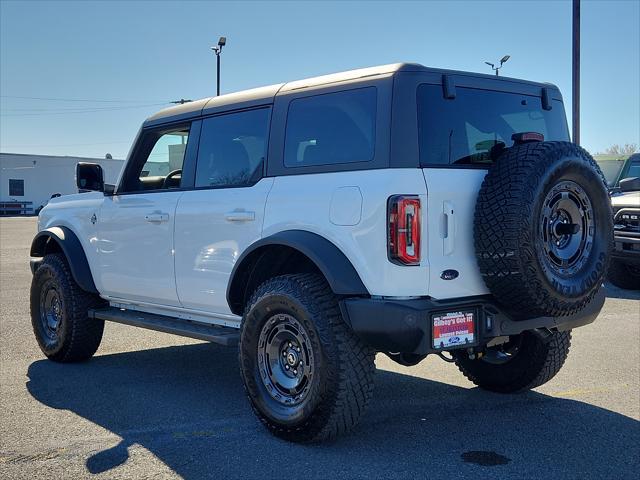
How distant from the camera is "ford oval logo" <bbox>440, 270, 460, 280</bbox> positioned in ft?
13.1

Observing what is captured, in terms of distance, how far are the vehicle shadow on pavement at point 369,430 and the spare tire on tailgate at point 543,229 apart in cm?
83

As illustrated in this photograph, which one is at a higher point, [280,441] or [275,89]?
[275,89]

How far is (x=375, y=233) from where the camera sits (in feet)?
12.9

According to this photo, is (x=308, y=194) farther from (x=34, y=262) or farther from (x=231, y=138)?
(x=34, y=262)

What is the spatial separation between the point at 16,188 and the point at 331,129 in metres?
61.5

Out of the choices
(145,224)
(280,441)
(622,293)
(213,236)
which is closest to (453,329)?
(280,441)

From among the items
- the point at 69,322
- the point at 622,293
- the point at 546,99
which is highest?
the point at 546,99

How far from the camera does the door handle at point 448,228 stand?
4.00 metres

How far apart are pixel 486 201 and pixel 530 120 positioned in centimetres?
118

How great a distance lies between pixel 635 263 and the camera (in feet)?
35.0

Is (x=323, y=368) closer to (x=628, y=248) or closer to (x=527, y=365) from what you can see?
(x=527, y=365)

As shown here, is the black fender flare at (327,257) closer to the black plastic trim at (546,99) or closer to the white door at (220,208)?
the white door at (220,208)

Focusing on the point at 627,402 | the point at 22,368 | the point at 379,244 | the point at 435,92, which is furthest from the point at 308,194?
the point at 22,368

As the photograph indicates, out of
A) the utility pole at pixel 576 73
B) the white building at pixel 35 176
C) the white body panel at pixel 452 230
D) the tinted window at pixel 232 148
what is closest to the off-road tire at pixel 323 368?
the white body panel at pixel 452 230
